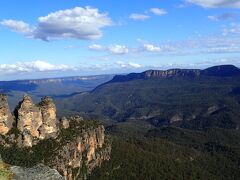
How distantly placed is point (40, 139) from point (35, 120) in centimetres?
784

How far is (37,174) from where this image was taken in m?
30.9

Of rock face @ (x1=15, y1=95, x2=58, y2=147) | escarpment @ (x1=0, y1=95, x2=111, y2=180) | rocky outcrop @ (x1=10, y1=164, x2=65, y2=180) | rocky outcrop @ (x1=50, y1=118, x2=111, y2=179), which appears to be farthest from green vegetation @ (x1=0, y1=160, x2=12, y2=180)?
rock face @ (x1=15, y1=95, x2=58, y2=147)

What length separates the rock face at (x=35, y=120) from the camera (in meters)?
171

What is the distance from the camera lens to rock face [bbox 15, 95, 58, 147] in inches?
6732

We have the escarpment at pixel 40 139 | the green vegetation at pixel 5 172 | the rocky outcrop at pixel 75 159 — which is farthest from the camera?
the rocky outcrop at pixel 75 159

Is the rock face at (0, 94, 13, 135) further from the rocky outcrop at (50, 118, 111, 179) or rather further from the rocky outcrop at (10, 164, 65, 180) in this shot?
the rocky outcrop at (10, 164, 65, 180)

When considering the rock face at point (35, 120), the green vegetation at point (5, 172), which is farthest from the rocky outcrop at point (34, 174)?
the rock face at point (35, 120)

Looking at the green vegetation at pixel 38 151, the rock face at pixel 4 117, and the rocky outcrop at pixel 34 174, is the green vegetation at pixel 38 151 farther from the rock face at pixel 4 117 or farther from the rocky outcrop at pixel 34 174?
the rocky outcrop at pixel 34 174

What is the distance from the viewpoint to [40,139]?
582 feet

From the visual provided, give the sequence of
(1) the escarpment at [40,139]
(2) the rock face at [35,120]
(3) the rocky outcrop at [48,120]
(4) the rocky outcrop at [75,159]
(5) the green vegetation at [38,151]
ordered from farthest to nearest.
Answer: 1. (3) the rocky outcrop at [48,120]
2. (4) the rocky outcrop at [75,159]
3. (2) the rock face at [35,120]
4. (1) the escarpment at [40,139]
5. (5) the green vegetation at [38,151]

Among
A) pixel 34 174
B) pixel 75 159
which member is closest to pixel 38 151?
→ pixel 75 159

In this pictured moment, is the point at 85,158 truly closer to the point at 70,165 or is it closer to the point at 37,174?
the point at 70,165

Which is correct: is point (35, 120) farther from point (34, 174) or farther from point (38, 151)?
point (34, 174)

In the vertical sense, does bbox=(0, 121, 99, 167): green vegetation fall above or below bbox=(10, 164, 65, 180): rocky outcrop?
below
